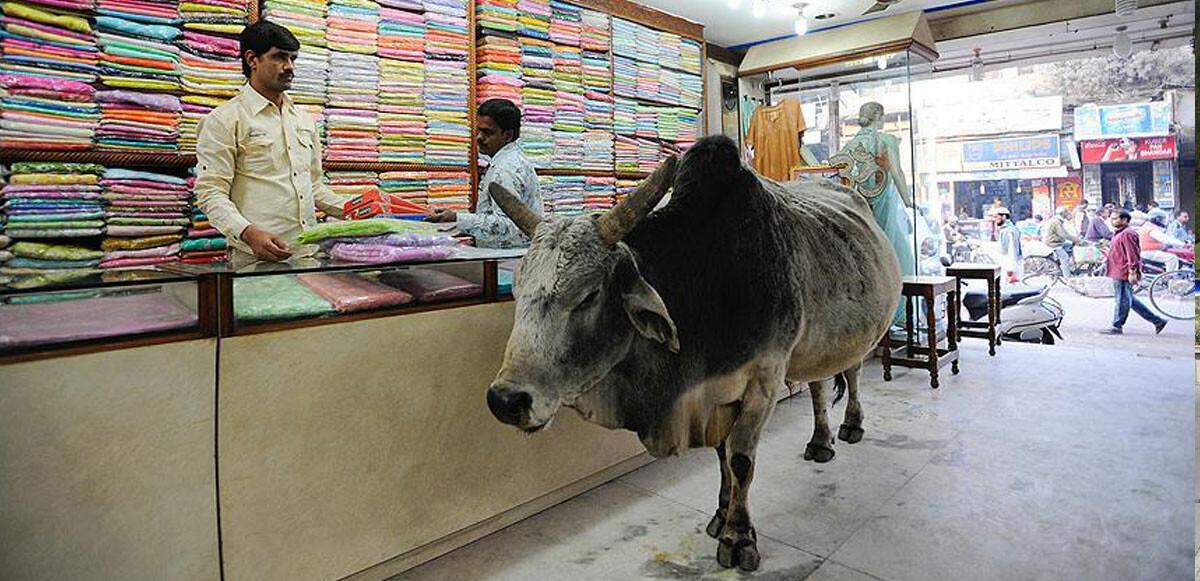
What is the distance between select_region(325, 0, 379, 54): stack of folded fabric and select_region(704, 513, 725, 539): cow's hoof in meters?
3.06

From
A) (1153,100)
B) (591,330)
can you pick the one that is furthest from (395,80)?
(1153,100)

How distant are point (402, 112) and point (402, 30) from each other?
0.47m

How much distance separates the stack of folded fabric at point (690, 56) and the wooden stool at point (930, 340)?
254cm

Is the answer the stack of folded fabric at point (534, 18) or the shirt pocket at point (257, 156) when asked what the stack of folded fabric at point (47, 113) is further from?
the stack of folded fabric at point (534, 18)

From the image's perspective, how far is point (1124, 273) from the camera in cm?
666

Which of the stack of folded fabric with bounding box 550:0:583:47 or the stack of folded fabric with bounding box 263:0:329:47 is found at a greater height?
the stack of folded fabric with bounding box 550:0:583:47

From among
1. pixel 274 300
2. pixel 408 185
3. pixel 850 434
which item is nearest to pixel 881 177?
pixel 850 434

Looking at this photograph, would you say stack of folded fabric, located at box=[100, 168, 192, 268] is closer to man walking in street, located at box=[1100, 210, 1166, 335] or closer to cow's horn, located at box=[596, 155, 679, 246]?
cow's horn, located at box=[596, 155, 679, 246]

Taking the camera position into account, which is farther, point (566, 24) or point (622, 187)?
point (622, 187)

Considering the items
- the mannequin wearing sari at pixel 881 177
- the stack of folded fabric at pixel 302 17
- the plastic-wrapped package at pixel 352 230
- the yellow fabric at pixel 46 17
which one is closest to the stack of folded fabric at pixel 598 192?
the mannequin wearing sari at pixel 881 177

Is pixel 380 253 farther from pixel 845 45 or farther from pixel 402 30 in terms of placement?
pixel 845 45

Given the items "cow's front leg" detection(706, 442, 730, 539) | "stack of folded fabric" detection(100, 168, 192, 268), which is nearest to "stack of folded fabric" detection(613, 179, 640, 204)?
"stack of folded fabric" detection(100, 168, 192, 268)

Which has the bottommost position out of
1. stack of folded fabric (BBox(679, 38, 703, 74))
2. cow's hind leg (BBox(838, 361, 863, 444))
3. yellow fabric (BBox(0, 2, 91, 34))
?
cow's hind leg (BBox(838, 361, 863, 444))

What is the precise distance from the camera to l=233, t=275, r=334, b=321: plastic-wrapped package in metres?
1.74
